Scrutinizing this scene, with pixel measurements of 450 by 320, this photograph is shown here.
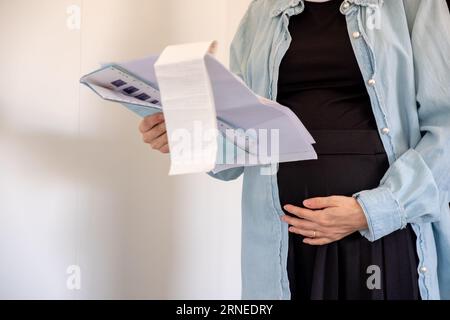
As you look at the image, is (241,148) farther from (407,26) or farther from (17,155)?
(17,155)

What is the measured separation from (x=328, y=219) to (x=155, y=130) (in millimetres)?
264

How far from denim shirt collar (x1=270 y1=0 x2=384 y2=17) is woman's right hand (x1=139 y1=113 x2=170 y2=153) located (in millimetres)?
259

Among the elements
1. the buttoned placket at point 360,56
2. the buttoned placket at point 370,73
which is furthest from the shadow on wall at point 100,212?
the buttoned placket at point 370,73

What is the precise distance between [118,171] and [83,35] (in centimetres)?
27

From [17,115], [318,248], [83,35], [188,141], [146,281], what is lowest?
[146,281]

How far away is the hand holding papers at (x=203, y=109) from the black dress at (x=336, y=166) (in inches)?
2.4

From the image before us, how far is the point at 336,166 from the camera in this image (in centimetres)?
58

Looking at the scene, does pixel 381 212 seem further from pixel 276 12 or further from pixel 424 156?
pixel 276 12

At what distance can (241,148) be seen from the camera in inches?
23.2

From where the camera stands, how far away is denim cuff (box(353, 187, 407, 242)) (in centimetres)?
53

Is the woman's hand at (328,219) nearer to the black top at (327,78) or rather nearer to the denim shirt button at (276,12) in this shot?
the black top at (327,78)

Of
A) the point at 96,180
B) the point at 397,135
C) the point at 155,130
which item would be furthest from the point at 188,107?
the point at 96,180

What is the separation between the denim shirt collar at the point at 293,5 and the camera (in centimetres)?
62
